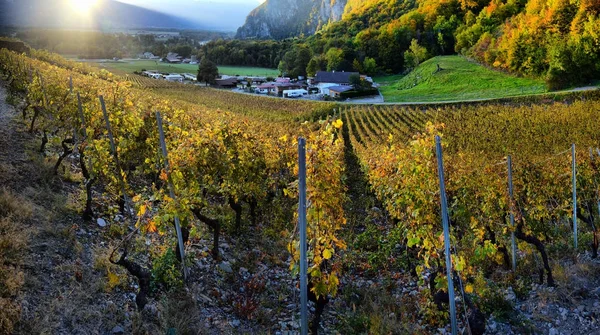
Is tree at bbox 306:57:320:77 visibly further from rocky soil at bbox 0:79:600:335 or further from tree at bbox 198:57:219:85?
rocky soil at bbox 0:79:600:335

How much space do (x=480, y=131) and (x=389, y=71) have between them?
60.6 metres

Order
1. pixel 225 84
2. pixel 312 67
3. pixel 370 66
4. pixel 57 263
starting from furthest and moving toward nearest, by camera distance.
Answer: pixel 312 67
pixel 370 66
pixel 225 84
pixel 57 263

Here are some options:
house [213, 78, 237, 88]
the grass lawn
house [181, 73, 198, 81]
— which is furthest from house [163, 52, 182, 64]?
the grass lawn

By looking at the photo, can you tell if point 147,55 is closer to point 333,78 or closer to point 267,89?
point 267,89

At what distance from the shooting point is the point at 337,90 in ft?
195

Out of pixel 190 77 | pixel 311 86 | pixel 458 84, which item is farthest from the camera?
pixel 190 77

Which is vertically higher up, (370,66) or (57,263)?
(370,66)

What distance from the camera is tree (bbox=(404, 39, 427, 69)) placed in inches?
2985

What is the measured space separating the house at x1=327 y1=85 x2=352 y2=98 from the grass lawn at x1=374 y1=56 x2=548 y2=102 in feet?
21.0

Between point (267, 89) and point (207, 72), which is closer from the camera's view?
point (267, 89)


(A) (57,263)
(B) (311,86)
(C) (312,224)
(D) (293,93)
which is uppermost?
Answer: (B) (311,86)

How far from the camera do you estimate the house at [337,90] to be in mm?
57487

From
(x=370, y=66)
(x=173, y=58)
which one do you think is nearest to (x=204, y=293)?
(x=370, y=66)

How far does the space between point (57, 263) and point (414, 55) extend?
82.2m
